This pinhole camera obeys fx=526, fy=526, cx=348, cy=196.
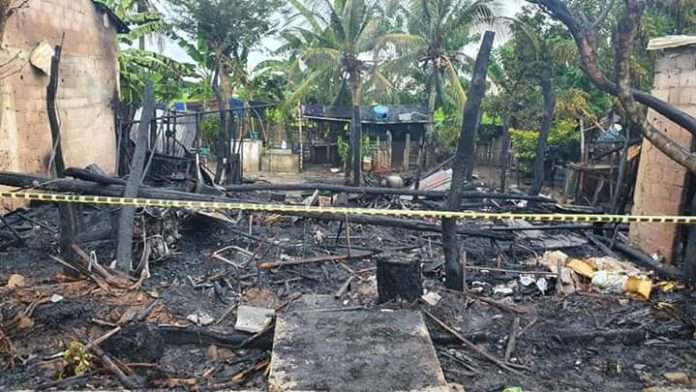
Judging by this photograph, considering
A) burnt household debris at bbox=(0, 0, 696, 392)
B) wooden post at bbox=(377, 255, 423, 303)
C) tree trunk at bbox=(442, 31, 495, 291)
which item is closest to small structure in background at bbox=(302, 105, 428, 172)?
burnt household debris at bbox=(0, 0, 696, 392)

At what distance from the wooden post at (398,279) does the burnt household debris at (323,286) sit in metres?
A: 0.02

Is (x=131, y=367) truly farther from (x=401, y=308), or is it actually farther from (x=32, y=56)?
(x=32, y=56)

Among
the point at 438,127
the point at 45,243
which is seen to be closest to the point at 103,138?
the point at 45,243

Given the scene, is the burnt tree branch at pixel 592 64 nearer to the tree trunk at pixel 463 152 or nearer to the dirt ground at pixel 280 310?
the tree trunk at pixel 463 152

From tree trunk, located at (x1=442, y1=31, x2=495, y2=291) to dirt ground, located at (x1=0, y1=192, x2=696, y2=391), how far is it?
0.29 meters

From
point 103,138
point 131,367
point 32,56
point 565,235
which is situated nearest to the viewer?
point 131,367

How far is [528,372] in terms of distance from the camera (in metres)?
4.76

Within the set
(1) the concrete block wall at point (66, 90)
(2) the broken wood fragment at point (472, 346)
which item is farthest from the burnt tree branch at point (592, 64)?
(1) the concrete block wall at point (66, 90)

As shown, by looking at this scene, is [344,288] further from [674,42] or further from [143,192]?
[674,42]

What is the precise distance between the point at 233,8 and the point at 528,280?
18.2m

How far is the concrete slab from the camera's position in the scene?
155 inches

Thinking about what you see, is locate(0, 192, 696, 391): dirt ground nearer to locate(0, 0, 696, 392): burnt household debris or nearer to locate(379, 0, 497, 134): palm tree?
locate(0, 0, 696, 392): burnt household debris

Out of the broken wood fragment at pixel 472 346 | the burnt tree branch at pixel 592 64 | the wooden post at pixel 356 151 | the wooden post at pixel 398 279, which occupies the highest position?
the burnt tree branch at pixel 592 64

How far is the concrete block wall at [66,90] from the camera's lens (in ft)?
32.8
